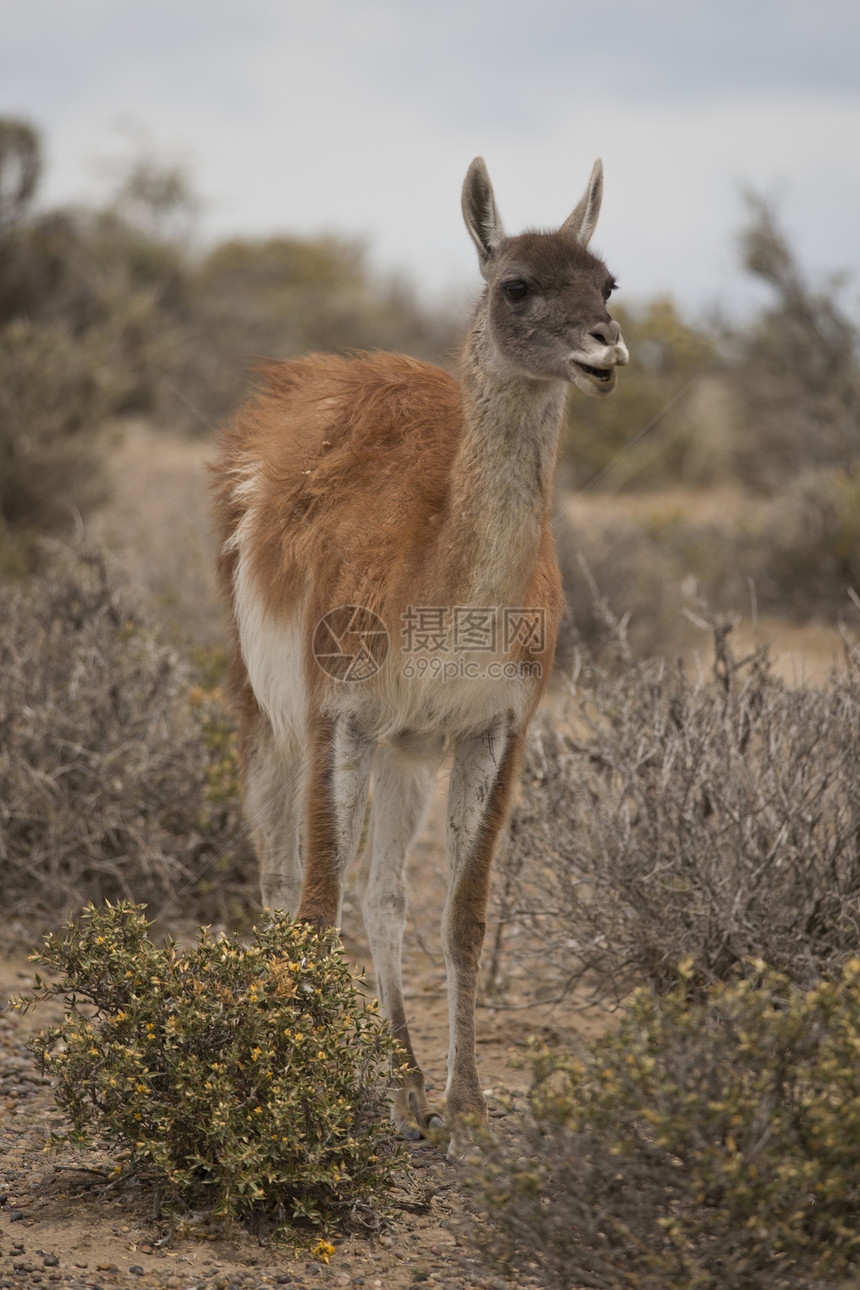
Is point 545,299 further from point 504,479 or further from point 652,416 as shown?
point 652,416

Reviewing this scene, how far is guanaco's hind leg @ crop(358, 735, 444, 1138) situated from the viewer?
393 centimetres

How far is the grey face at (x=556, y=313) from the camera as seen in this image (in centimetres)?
315

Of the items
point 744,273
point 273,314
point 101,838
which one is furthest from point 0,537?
point 273,314

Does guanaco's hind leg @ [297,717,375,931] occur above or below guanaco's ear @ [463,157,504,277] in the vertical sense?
below

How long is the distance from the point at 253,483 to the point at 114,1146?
2.11 meters

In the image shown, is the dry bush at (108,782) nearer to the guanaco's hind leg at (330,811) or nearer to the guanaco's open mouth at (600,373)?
the guanaco's hind leg at (330,811)

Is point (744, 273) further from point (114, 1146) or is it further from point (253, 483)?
point (114, 1146)

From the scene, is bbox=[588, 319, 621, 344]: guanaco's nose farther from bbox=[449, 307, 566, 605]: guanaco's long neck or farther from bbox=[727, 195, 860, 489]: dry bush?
bbox=[727, 195, 860, 489]: dry bush

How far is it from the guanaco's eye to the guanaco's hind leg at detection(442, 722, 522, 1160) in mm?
1250

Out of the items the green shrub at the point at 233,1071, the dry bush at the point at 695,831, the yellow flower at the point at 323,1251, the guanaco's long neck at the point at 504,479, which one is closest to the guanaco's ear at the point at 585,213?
the guanaco's long neck at the point at 504,479

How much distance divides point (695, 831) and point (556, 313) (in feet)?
5.91

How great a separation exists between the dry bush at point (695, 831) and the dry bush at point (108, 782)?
4.43ft

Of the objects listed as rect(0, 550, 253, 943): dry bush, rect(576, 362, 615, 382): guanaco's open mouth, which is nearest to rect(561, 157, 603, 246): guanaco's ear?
rect(576, 362, 615, 382): guanaco's open mouth

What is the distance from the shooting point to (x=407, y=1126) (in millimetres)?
3785
